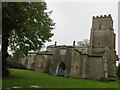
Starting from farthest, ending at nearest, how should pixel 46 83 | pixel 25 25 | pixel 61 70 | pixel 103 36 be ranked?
pixel 103 36 < pixel 61 70 < pixel 46 83 < pixel 25 25

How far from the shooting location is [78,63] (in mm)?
31719

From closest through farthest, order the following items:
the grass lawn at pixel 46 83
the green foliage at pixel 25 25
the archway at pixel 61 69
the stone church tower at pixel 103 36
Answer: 1. the grass lawn at pixel 46 83
2. the green foliage at pixel 25 25
3. the archway at pixel 61 69
4. the stone church tower at pixel 103 36

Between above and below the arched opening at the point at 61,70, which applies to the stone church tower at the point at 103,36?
above

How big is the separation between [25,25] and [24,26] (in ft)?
1.54

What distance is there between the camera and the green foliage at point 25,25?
14.3m

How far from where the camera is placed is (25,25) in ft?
47.7

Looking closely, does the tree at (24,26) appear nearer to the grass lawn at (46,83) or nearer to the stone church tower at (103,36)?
the grass lawn at (46,83)

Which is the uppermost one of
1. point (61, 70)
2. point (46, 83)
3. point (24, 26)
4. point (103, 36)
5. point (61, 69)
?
point (103, 36)

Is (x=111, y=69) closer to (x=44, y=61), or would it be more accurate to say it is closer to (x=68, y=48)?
(x=68, y=48)

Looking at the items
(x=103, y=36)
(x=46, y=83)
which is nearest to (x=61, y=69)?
(x=46, y=83)

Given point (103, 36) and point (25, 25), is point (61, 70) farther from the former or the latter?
point (103, 36)

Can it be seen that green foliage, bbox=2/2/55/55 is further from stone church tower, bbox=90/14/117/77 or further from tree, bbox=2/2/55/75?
stone church tower, bbox=90/14/117/77

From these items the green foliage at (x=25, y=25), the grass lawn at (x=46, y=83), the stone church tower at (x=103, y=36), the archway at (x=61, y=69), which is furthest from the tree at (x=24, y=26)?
the stone church tower at (x=103, y=36)

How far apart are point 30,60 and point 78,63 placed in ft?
73.7
